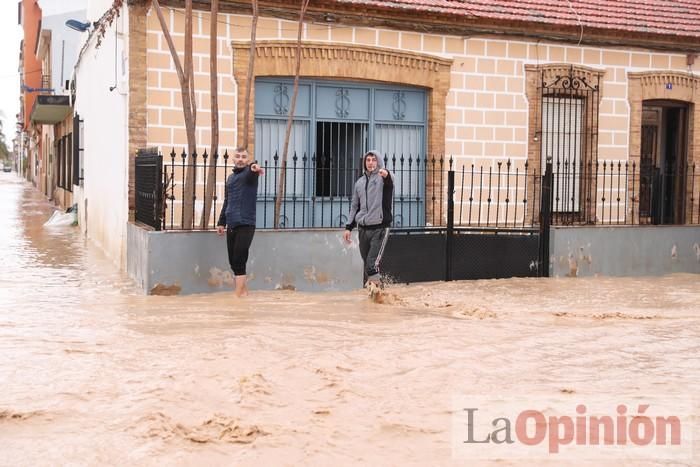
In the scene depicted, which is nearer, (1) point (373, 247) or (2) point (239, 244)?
(2) point (239, 244)

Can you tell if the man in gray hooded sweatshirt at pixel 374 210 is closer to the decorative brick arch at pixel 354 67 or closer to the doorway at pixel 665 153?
the decorative brick arch at pixel 354 67

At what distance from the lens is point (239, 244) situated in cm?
1009

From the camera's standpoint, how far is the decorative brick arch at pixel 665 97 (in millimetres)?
14633

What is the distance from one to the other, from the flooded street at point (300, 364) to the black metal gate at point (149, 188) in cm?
94

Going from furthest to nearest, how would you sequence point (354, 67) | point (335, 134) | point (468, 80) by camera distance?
point (468, 80), point (335, 134), point (354, 67)

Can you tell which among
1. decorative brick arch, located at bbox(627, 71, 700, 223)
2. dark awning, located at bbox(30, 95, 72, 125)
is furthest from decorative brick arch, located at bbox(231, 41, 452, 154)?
dark awning, located at bbox(30, 95, 72, 125)

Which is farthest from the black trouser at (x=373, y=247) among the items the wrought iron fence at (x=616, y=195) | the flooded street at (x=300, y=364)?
the wrought iron fence at (x=616, y=195)

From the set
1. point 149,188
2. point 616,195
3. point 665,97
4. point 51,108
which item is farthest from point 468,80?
point 51,108

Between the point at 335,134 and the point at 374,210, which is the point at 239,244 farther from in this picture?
the point at 335,134

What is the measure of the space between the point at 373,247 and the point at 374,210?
43 cm

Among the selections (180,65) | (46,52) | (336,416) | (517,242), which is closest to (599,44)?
(517,242)

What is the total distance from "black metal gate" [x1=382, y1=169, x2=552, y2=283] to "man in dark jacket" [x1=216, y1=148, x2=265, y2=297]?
87.6 inches

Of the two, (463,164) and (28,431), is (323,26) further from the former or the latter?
(28,431)

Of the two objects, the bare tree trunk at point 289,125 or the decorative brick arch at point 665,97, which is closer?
the bare tree trunk at point 289,125
